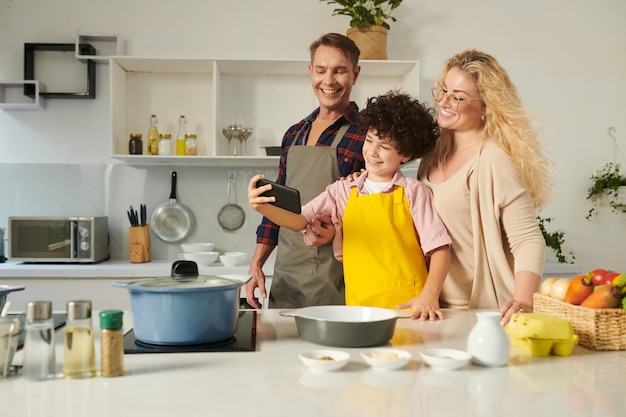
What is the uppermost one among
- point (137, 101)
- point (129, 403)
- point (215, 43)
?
point (215, 43)

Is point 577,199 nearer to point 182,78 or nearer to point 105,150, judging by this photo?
point 182,78

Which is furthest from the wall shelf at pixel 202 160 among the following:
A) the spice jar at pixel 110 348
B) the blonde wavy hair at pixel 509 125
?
the spice jar at pixel 110 348

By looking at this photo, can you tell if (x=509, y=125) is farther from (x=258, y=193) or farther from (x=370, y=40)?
(x=370, y=40)

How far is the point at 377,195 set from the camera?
1.98 metres

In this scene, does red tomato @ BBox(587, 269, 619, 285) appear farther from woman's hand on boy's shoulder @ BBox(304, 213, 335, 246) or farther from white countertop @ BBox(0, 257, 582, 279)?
white countertop @ BBox(0, 257, 582, 279)

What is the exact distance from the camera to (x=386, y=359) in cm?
113

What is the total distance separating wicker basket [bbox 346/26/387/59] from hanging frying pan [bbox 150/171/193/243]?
55.4 inches

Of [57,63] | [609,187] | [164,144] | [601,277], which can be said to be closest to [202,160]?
[164,144]

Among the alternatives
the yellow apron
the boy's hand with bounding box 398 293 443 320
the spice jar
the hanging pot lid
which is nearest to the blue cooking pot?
the hanging pot lid

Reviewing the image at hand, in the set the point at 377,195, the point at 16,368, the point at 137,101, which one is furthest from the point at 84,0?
the point at 16,368

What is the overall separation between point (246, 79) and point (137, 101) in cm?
70

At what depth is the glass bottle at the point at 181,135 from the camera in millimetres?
3812

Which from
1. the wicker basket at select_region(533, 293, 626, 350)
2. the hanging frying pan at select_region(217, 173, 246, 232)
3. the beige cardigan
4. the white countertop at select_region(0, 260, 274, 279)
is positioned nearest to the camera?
the wicker basket at select_region(533, 293, 626, 350)

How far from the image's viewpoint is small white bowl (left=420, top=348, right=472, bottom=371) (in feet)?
3.72
